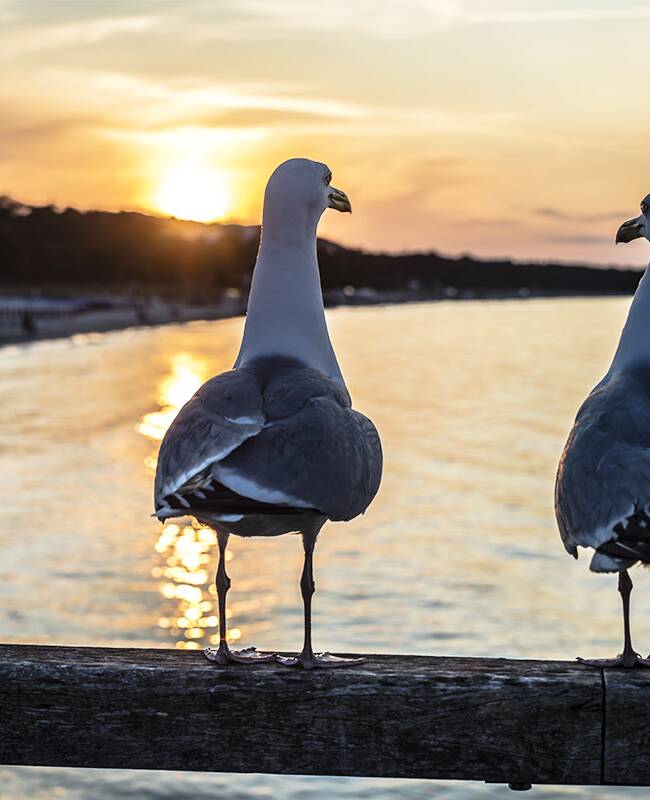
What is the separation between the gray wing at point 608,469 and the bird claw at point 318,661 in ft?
2.67

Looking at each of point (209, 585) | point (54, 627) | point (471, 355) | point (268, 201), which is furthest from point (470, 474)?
point (471, 355)

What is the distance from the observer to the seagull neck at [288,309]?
4855 millimetres

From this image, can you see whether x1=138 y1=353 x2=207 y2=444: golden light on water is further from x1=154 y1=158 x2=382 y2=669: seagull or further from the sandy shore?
x1=154 y1=158 x2=382 y2=669: seagull

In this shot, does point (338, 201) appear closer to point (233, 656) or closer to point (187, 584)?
point (233, 656)

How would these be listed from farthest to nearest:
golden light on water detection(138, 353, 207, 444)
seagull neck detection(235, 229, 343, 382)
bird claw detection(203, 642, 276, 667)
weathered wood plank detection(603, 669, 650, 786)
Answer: golden light on water detection(138, 353, 207, 444) < seagull neck detection(235, 229, 343, 382) < bird claw detection(203, 642, 276, 667) < weathered wood plank detection(603, 669, 650, 786)

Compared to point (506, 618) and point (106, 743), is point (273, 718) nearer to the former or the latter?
point (106, 743)

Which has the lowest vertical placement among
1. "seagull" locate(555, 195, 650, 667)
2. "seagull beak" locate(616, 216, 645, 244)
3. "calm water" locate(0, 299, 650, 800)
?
"calm water" locate(0, 299, 650, 800)

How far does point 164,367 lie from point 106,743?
69.3 meters

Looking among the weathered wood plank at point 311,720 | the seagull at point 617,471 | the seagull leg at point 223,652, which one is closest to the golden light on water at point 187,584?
the seagull leg at point 223,652

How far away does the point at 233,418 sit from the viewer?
4.38 metres

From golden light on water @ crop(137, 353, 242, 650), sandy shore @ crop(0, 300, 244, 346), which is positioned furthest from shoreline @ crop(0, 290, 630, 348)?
golden light on water @ crop(137, 353, 242, 650)

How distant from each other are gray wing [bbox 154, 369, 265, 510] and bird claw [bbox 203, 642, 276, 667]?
0.51m

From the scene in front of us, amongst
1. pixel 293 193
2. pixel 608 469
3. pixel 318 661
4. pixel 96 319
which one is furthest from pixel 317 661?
pixel 96 319

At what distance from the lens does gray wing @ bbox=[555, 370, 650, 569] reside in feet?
13.8
